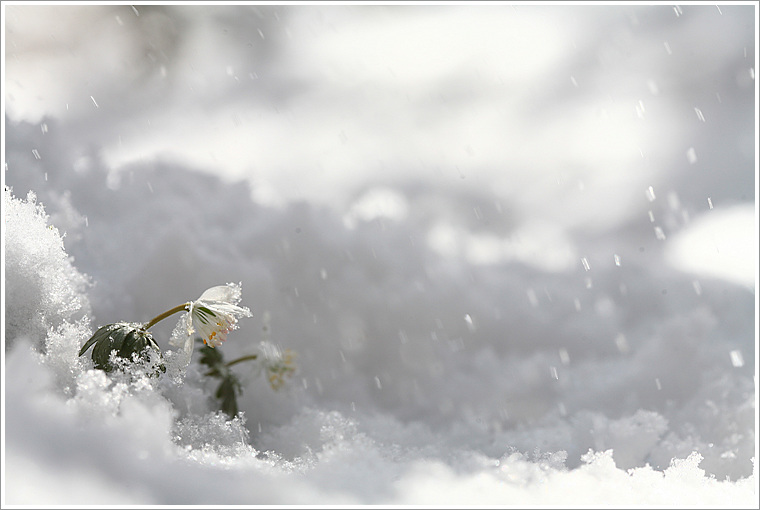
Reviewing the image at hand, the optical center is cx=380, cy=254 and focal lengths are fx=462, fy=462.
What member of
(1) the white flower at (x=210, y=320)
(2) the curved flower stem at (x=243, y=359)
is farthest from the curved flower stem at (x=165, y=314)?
(2) the curved flower stem at (x=243, y=359)

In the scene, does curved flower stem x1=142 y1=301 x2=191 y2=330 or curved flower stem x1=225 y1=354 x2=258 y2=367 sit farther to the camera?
curved flower stem x1=225 y1=354 x2=258 y2=367

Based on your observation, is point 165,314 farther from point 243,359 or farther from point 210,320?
point 243,359

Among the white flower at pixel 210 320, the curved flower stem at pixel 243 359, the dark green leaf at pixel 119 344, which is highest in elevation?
the curved flower stem at pixel 243 359

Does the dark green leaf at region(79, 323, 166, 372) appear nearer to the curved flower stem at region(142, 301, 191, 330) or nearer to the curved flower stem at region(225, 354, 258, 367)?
the curved flower stem at region(142, 301, 191, 330)

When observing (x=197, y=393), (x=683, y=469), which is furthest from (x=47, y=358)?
(x=683, y=469)

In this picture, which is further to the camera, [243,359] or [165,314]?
[243,359]

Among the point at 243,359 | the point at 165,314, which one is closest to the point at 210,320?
the point at 165,314

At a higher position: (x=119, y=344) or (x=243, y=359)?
(x=243, y=359)

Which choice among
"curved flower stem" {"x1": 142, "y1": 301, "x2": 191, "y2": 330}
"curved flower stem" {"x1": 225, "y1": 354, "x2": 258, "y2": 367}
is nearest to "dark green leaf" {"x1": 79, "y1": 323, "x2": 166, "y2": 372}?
"curved flower stem" {"x1": 142, "y1": 301, "x2": 191, "y2": 330}

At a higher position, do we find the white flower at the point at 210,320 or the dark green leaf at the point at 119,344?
the white flower at the point at 210,320

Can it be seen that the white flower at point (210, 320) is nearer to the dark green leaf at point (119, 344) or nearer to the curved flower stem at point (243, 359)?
the dark green leaf at point (119, 344)

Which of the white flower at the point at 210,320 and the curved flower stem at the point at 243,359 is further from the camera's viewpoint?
the curved flower stem at the point at 243,359
